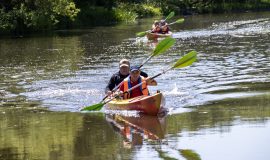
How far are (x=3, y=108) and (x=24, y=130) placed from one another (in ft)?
9.02

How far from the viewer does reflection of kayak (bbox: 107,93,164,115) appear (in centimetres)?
1138

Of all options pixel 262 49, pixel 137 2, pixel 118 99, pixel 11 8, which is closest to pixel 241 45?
pixel 262 49

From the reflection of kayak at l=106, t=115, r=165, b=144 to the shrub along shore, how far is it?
2685cm

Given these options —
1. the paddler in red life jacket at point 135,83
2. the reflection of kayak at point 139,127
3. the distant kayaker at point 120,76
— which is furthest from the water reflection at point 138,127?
the distant kayaker at point 120,76

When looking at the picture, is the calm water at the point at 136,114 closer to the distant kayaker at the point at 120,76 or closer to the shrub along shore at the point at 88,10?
the distant kayaker at the point at 120,76

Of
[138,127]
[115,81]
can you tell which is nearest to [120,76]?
[115,81]

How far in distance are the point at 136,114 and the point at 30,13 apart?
26926mm

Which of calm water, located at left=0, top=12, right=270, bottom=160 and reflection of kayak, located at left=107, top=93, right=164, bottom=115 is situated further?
reflection of kayak, located at left=107, top=93, right=164, bottom=115

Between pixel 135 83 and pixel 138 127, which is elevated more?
pixel 135 83

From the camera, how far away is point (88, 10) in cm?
4778

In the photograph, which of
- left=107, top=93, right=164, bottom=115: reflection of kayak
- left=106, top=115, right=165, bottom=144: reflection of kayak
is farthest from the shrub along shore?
left=106, top=115, right=165, bottom=144: reflection of kayak

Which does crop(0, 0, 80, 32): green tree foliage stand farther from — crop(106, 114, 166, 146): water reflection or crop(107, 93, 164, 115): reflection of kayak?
crop(106, 114, 166, 146): water reflection

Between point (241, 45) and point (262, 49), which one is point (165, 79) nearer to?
point (262, 49)

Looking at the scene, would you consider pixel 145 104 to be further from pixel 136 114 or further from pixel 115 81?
pixel 115 81
